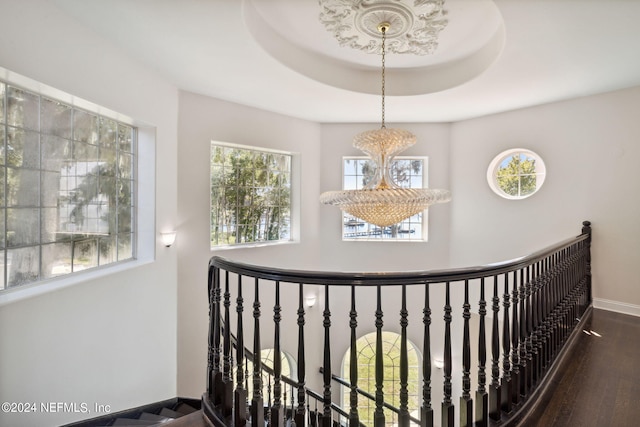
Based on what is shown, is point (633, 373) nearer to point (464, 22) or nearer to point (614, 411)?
point (614, 411)

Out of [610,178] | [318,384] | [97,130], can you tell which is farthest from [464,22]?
[318,384]

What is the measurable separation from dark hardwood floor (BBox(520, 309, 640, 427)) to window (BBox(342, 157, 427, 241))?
9.34ft

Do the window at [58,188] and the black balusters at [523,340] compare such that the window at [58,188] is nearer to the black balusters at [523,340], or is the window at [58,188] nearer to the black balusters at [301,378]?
the black balusters at [301,378]

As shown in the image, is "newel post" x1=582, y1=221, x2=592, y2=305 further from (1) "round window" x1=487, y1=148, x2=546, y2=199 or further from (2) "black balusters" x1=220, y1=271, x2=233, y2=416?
(2) "black balusters" x1=220, y1=271, x2=233, y2=416

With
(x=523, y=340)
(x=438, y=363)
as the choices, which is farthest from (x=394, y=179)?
(x=523, y=340)

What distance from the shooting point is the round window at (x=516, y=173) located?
4.42m

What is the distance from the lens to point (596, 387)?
1985mm

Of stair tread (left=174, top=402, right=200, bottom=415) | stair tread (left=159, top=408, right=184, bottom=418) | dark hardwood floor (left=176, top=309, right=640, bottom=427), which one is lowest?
stair tread (left=174, top=402, right=200, bottom=415)

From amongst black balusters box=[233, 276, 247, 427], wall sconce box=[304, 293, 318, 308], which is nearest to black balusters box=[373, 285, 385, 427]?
black balusters box=[233, 276, 247, 427]

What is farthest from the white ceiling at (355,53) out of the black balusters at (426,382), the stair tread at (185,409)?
the stair tread at (185,409)

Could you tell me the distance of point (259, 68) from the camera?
3.21 m

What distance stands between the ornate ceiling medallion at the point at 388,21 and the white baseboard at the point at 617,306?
3.57 metres

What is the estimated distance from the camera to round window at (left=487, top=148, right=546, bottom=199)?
442cm

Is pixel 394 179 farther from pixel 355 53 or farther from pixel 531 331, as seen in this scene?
pixel 531 331
